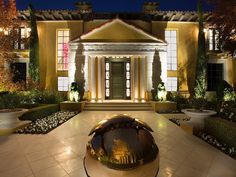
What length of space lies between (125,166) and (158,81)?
45.7ft

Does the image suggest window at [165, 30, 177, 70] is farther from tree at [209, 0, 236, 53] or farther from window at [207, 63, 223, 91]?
tree at [209, 0, 236, 53]

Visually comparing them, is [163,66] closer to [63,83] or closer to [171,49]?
[171,49]

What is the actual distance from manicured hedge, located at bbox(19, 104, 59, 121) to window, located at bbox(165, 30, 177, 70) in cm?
1107

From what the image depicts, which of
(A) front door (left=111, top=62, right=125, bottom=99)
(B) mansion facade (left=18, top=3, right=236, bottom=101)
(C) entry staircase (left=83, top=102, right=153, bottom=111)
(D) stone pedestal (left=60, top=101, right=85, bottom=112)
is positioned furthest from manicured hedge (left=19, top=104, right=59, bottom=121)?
(A) front door (left=111, top=62, right=125, bottom=99)

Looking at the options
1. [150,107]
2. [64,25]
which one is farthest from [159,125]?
[64,25]

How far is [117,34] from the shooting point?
16.3m

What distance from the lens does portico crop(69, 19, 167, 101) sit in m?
15.8

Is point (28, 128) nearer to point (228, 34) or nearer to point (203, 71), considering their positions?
point (228, 34)

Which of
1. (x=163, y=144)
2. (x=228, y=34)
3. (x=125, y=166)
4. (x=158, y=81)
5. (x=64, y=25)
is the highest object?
(x=64, y=25)

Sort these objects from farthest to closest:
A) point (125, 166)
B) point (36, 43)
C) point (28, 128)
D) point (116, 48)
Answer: point (36, 43) < point (116, 48) < point (28, 128) < point (125, 166)

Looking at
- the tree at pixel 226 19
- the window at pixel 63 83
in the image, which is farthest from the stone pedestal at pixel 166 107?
the window at pixel 63 83

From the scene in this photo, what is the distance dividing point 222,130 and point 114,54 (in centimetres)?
1092

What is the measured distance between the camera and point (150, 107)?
14.4 metres

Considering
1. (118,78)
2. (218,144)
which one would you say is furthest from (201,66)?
(218,144)
